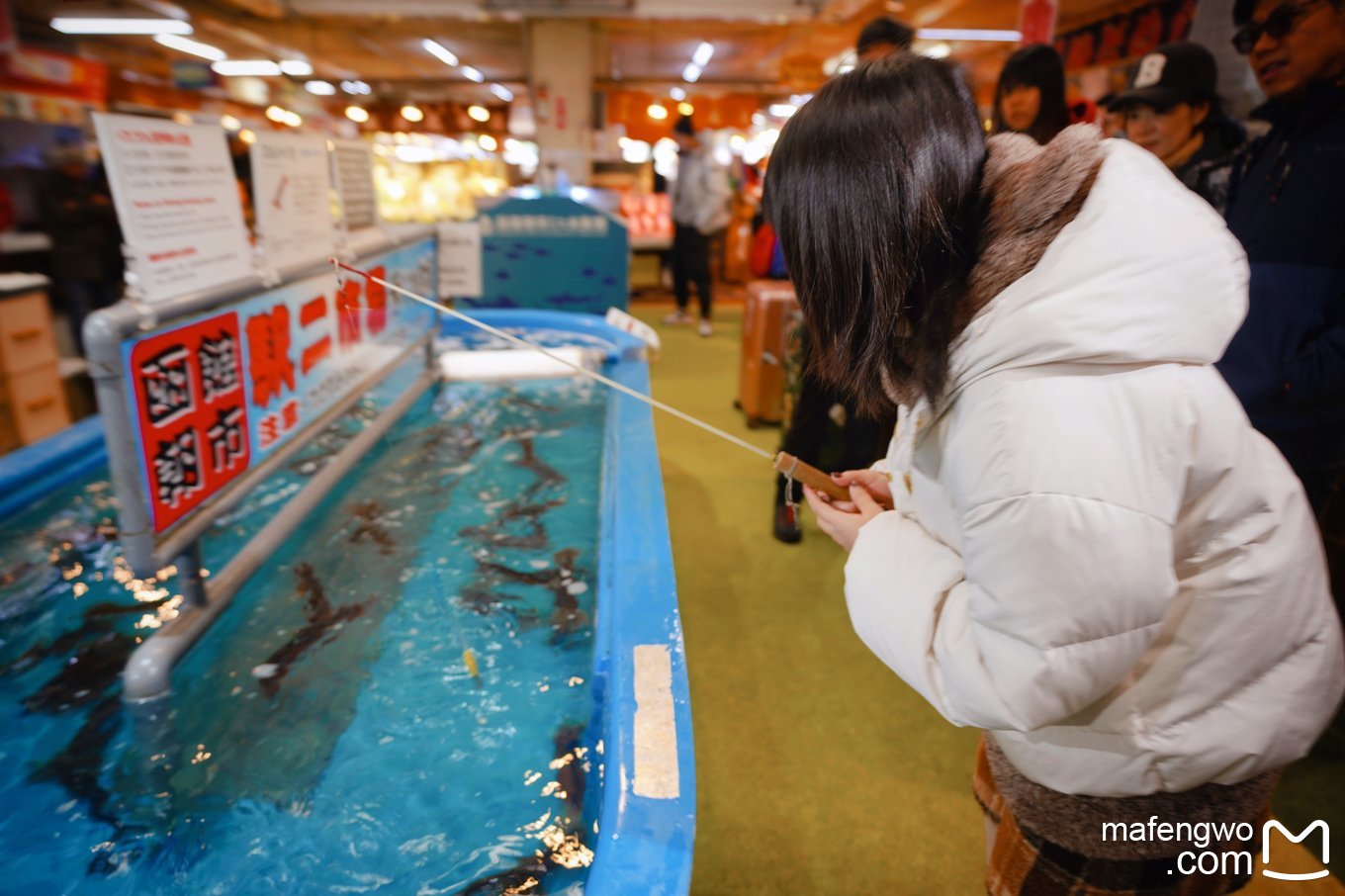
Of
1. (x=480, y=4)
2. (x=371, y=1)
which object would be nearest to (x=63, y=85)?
(x=371, y=1)

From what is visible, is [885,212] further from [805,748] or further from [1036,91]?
[1036,91]

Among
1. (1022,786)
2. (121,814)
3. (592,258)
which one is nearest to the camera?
(1022,786)

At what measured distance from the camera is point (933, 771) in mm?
2086

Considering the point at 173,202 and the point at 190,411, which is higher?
the point at 173,202

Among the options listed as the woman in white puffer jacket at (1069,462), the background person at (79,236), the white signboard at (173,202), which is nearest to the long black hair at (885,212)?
the woman in white puffer jacket at (1069,462)

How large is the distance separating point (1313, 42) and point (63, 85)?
12318 mm

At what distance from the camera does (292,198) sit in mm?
2537

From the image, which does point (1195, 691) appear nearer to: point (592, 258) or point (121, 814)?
point (121, 814)

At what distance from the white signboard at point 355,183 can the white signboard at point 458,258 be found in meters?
0.91

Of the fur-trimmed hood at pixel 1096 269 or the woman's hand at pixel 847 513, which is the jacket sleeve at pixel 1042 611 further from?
the woman's hand at pixel 847 513

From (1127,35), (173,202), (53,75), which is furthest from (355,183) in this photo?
(53,75)

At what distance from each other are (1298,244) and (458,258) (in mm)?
4074

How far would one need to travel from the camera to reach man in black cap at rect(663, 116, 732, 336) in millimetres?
7125

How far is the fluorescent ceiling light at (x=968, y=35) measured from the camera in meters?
11.2
